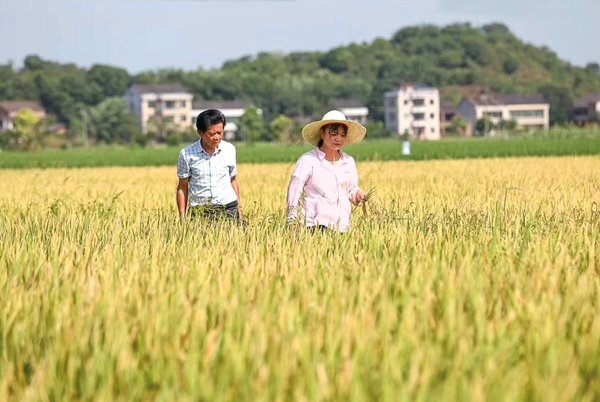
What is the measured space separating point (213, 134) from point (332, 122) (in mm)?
889

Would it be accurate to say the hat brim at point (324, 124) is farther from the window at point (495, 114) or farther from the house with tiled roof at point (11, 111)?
the house with tiled roof at point (11, 111)

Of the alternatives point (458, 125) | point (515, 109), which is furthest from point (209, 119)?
point (515, 109)

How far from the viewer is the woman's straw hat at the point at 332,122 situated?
5.75m

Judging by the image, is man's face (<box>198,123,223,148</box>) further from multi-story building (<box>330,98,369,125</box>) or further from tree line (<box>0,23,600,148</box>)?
multi-story building (<box>330,98,369,125</box>)

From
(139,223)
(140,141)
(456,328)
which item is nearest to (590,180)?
(139,223)

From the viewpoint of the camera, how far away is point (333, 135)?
19.0 feet

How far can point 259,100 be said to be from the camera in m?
117

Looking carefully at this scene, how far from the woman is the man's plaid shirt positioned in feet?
2.54

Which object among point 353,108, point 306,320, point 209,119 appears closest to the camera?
point 306,320

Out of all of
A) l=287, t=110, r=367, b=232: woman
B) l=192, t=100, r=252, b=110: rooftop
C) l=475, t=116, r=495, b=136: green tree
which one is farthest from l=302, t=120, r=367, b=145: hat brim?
l=192, t=100, r=252, b=110: rooftop

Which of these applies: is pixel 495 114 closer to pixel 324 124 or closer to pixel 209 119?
pixel 209 119

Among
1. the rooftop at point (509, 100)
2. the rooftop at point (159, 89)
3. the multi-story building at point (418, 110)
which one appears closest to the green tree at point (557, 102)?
the rooftop at point (509, 100)

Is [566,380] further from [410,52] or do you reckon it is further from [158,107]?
[410,52]

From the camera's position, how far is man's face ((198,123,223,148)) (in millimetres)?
6270
